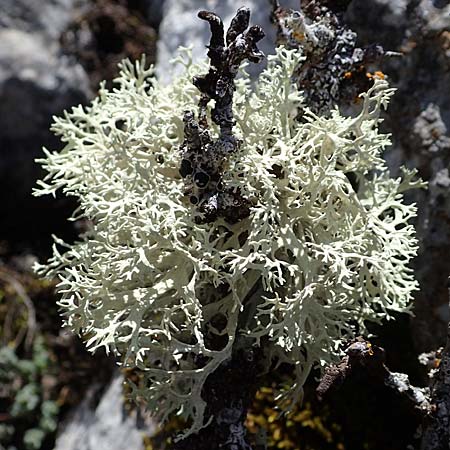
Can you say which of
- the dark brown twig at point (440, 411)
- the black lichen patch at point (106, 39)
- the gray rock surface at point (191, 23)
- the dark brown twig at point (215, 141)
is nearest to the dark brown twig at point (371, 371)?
the dark brown twig at point (440, 411)

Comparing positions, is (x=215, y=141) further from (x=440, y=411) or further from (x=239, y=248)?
(x=440, y=411)

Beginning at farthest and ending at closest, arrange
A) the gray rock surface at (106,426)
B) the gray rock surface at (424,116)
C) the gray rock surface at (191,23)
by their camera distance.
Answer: the gray rock surface at (191,23)
the gray rock surface at (106,426)
the gray rock surface at (424,116)

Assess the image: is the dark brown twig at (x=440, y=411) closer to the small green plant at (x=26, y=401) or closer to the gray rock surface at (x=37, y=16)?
the small green plant at (x=26, y=401)

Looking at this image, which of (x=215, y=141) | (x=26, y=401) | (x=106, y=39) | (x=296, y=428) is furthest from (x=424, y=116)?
(x=26, y=401)

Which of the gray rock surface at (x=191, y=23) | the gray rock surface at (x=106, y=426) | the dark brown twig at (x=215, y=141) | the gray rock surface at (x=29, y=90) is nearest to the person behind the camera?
the dark brown twig at (x=215, y=141)

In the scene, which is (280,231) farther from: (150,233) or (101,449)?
(101,449)

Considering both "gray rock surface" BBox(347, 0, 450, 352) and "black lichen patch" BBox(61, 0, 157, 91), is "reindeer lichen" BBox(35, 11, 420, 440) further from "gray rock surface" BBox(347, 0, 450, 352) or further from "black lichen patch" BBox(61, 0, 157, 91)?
"black lichen patch" BBox(61, 0, 157, 91)

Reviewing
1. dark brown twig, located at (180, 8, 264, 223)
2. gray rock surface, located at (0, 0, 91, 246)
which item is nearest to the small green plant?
gray rock surface, located at (0, 0, 91, 246)
